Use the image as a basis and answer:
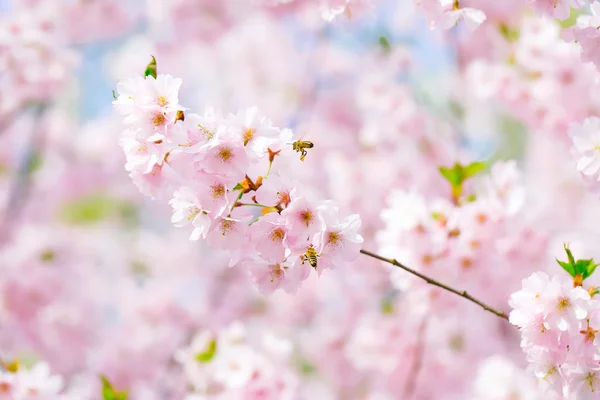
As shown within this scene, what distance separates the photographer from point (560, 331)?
1683 mm

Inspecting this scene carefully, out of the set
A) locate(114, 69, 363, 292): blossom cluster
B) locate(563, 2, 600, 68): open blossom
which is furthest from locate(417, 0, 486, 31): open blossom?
locate(114, 69, 363, 292): blossom cluster

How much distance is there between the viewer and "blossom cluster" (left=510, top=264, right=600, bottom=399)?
5.43ft

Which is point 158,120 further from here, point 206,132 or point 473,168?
point 473,168

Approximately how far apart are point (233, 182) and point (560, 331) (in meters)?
0.92

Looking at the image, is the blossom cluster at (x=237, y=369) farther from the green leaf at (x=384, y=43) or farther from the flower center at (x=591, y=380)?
the green leaf at (x=384, y=43)

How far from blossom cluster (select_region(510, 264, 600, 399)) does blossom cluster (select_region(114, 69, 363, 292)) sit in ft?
1.71

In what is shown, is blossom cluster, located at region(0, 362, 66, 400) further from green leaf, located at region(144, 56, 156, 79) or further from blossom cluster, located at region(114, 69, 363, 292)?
green leaf, located at region(144, 56, 156, 79)

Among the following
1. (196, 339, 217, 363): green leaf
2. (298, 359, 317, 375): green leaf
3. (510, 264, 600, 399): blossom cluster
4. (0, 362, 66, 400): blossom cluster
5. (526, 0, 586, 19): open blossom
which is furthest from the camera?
(298, 359, 317, 375): green leaf

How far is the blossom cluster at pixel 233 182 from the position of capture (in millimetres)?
1487

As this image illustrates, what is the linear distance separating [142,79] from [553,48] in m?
2.48

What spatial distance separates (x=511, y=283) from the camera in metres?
3.01

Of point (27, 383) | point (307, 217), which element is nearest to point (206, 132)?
point (307, 217)

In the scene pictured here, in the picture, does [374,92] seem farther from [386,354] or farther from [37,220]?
[37,220]

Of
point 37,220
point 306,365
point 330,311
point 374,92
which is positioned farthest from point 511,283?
point 37,220
